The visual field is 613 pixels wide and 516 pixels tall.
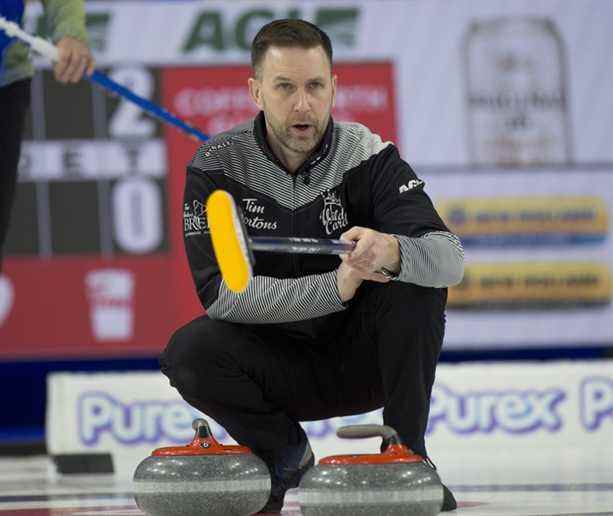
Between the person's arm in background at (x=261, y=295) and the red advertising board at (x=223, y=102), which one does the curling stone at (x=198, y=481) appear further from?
the red advertising board at (x=223, y=102)

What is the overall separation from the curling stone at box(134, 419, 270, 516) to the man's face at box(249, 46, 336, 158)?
677mm

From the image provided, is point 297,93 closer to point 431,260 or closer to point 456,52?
point 431,260

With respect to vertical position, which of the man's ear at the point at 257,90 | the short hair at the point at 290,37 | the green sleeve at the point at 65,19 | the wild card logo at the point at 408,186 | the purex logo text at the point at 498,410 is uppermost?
the green sleeve at the point at 65,19

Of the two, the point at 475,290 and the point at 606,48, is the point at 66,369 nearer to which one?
the point at 475,290

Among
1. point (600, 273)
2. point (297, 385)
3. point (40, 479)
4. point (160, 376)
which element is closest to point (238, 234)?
point (297, 385)

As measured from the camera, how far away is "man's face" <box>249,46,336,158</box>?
2.59 metres

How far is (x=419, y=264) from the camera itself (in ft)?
7.81

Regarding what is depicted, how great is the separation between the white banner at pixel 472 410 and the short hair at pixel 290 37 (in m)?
3.00

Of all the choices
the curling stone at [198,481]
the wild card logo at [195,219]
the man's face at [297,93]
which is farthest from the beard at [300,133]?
the curling stone at [198,481]

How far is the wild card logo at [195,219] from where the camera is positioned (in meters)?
2.62

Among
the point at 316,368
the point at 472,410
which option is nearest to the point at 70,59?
the point at 316,368

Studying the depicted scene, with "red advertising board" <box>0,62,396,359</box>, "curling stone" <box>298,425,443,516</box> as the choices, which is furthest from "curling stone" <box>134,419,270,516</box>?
"red advertising board" <box>0,62,396,359</box>

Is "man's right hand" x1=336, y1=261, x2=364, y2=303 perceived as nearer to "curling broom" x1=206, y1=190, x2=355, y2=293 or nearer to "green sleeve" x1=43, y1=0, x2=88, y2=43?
"curling broom" x1=206, y1=190, x2=355, y2=293

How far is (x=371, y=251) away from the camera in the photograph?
2.26 meters
